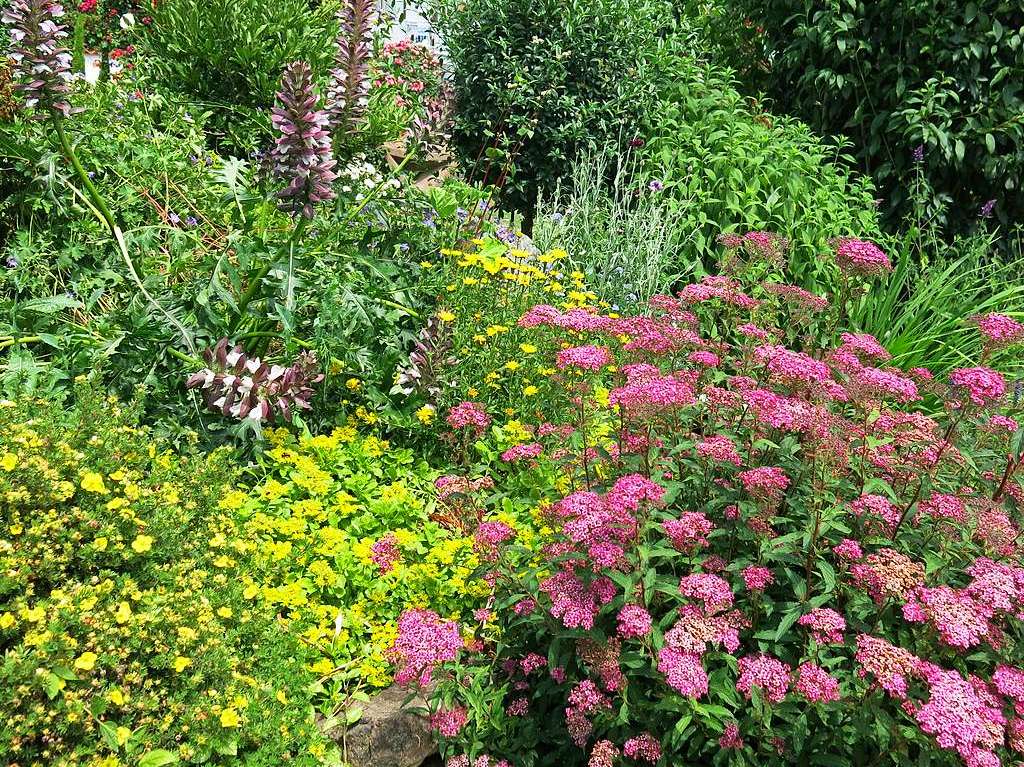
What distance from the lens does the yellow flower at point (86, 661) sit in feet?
6.06

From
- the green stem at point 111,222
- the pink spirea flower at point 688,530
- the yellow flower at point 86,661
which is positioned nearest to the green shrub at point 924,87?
the pink spirea flower at point 688,530

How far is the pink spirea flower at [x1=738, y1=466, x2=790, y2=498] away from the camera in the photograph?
81.3 inches

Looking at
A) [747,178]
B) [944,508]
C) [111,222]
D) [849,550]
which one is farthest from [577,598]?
[747,178]

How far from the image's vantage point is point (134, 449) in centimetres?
243

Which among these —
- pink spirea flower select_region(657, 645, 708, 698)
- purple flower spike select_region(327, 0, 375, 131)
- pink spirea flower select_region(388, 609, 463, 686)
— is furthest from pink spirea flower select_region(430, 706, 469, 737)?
purple flower spike select_region(327, 0, 375, 131)

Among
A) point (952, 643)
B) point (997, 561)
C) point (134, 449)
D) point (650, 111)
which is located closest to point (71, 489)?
point (134, 449)

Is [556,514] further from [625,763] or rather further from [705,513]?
[625,763]

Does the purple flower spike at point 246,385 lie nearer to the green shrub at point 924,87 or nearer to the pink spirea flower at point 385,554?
the pink spirea flower at point 385,554

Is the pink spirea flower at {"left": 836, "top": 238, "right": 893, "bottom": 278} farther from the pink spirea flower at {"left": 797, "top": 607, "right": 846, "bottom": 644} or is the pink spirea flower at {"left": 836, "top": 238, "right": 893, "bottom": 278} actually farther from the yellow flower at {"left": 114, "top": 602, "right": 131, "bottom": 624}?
the yellow flower at {"left": 114, "top": 602, "right": 131, "bottom": 624}

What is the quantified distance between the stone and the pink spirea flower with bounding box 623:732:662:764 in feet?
2.09

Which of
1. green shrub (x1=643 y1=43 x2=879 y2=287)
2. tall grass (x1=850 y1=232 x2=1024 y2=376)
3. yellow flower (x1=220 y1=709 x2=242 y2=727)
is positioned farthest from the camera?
green shrub (x1=643 y1=43 x2=879 y2=287)

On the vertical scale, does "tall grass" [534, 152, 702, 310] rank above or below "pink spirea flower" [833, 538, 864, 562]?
above

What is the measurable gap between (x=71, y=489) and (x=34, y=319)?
138cm

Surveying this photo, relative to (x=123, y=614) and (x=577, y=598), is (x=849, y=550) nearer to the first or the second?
(x=577, y=598)
